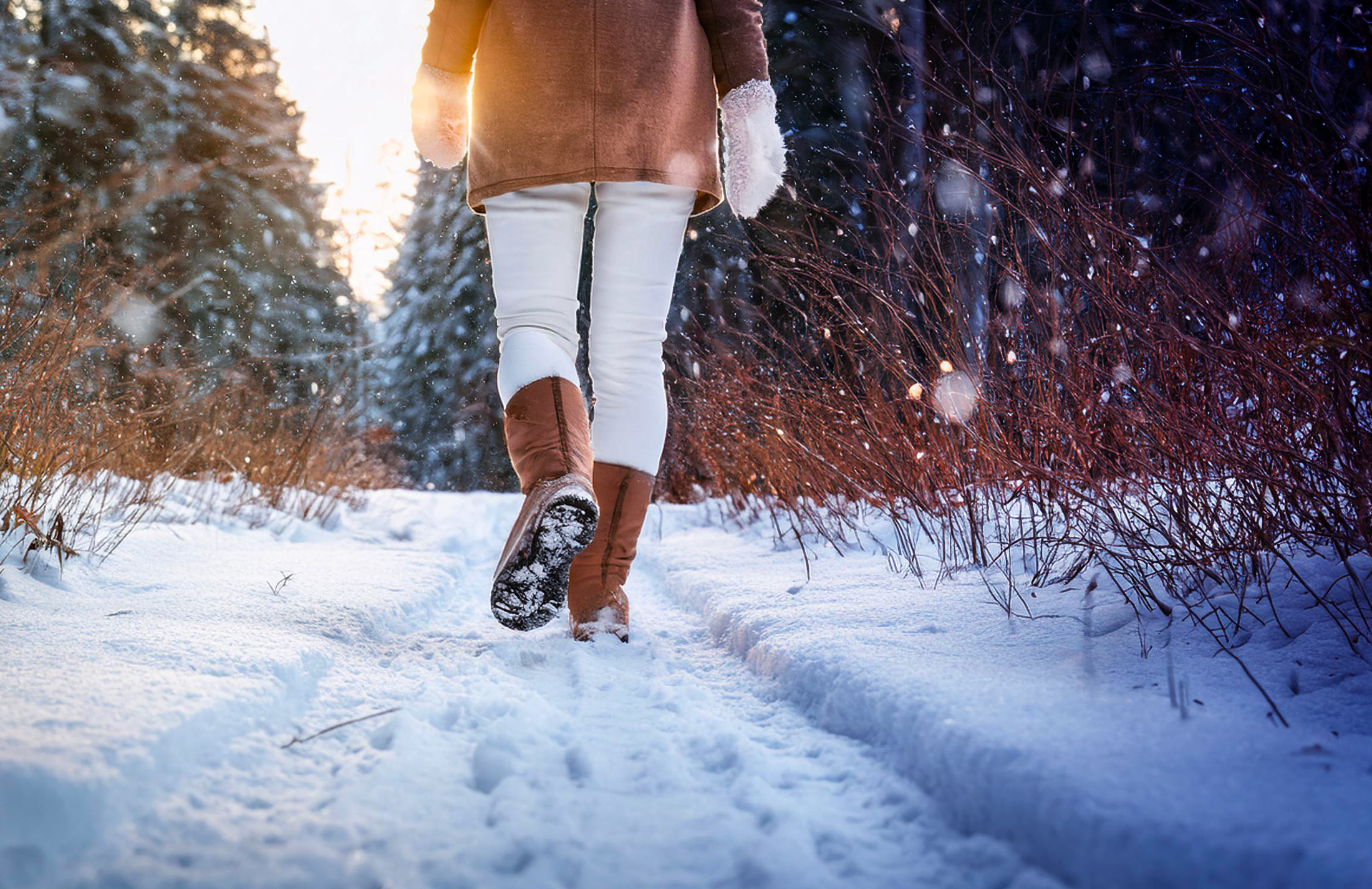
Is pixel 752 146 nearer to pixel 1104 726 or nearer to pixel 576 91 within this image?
pixel 576 91

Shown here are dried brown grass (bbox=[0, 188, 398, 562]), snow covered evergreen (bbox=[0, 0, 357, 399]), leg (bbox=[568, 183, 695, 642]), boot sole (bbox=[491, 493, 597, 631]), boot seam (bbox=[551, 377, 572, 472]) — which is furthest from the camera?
snow covered evergreen (bbox=[0, 0, 357, 399])

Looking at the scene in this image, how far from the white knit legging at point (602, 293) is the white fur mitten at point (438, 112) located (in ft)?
0.82

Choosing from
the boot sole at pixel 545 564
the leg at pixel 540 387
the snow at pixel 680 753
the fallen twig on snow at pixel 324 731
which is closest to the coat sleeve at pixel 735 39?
the leg at pixel 540 387

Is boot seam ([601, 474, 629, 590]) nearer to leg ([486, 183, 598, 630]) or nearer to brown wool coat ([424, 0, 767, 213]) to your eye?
leg ([486, 183, 598, 630])

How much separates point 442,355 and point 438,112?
12.7 metres

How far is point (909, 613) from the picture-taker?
1.41 meters

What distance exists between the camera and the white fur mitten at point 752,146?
1.65 m

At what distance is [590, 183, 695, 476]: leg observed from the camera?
1.58 meters

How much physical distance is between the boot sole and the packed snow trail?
95 millimetres

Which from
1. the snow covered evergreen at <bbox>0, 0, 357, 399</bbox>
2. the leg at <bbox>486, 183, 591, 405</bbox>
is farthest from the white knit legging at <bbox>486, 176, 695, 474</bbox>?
the snow covered evergreen at <bbox>0, 0, 357, 399</bbox>

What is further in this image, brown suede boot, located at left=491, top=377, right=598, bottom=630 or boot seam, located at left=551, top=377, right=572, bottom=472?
boot seam, located at left=551, top=377, right=572, bottom=472

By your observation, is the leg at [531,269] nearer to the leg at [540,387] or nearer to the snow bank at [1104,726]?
the leg at [540,387]

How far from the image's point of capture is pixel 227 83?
10.4m

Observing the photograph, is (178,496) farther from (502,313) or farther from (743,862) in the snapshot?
(743,862)
